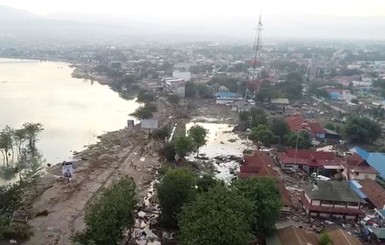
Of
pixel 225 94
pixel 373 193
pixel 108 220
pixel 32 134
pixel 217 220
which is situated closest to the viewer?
pixel 217 220

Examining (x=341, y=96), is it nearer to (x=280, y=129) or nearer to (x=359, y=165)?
(x=280, y=129)

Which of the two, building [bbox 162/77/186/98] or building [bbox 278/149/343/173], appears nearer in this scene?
building [bbox 278/149/343/173]

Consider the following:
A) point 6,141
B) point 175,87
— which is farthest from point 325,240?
point 175,87

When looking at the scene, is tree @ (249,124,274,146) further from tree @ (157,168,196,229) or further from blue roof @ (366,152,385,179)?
tree @ (157,168,196,229)

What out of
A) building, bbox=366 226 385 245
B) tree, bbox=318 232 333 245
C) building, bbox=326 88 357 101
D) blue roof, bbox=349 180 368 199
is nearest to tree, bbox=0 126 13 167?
tree, bbox=318 232 333 245

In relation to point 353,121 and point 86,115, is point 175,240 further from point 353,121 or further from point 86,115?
point 86,115

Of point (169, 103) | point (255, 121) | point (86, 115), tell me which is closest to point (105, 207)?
point (255, 121)
